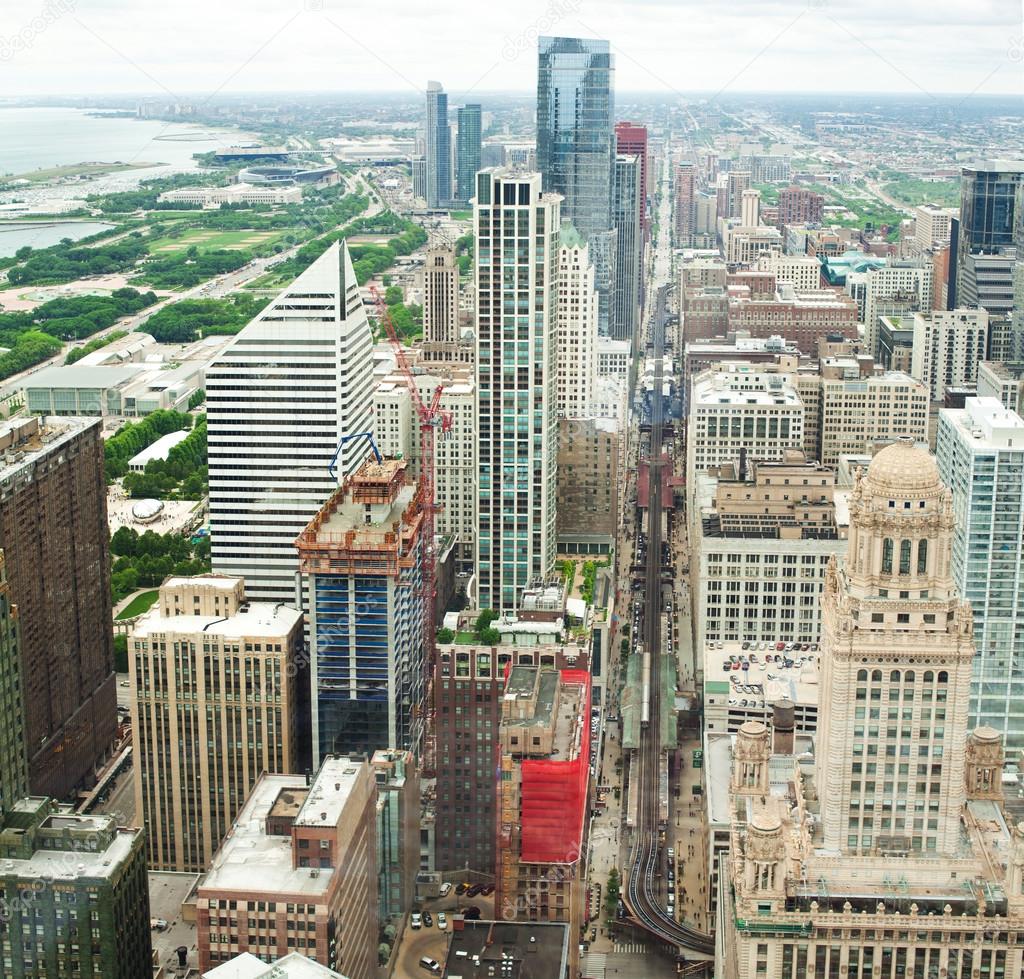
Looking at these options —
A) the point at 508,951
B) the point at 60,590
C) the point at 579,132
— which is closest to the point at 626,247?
the point at 579,132

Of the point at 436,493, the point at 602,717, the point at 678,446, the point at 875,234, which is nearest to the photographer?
the point at 602,717

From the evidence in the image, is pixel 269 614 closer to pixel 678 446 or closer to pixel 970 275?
pixel 678 446

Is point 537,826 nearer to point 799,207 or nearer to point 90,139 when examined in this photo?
point 90,139

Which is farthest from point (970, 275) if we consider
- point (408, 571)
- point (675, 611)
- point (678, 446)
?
point (408, 571)

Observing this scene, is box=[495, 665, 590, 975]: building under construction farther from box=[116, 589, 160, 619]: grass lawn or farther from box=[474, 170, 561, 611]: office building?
box=[116, 589, 160, 619]: grass lawn

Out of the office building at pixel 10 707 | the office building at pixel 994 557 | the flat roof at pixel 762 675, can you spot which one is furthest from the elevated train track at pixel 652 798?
the office building at pixel 10 707

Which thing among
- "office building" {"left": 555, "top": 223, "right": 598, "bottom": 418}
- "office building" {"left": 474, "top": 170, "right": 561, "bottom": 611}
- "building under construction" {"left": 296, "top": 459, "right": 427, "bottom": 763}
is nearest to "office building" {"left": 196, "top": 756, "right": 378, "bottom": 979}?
"building under construction" {"left": 296, "top": 459, "right": 427, "bottom": 763}

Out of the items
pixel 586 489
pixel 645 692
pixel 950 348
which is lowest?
pixel 645 692

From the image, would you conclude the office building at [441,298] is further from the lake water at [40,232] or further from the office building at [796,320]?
the lake water at [40,232]
